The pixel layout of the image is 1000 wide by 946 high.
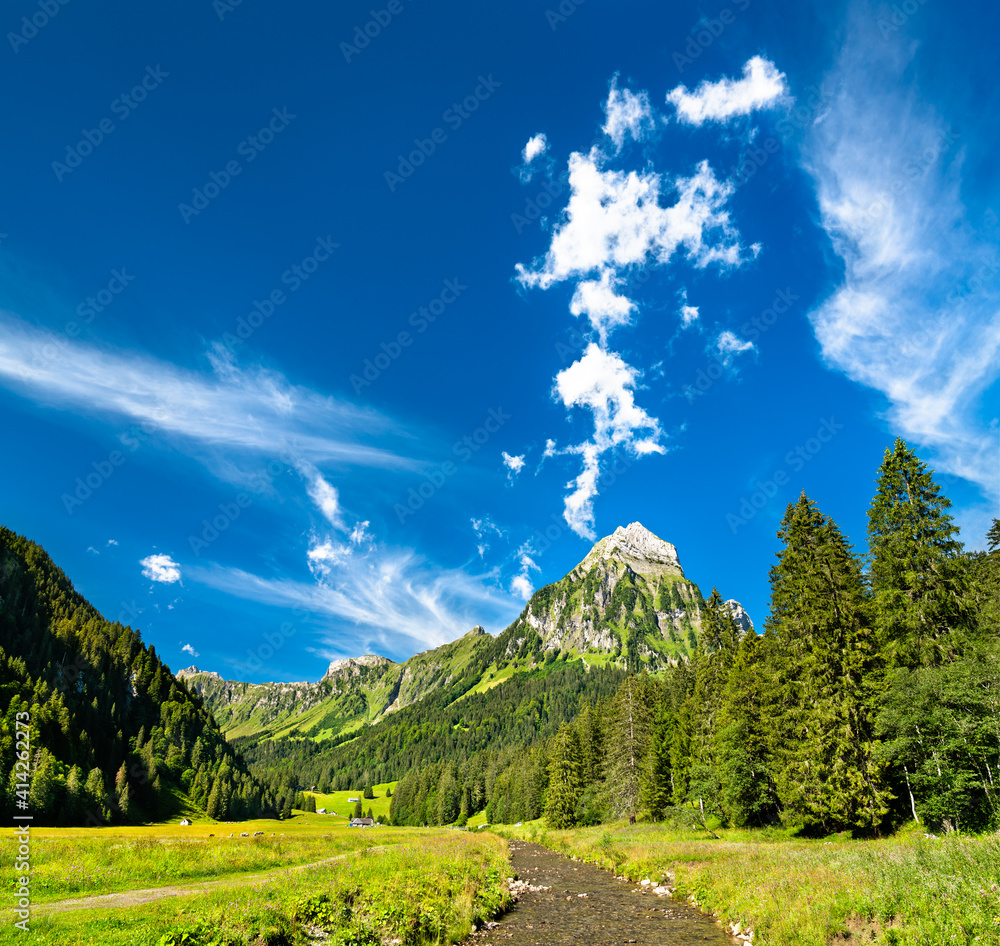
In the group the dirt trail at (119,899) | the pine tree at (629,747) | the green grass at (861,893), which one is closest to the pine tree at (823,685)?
the green grass at (861,893)

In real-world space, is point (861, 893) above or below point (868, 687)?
below

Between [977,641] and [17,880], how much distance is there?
47767 mm

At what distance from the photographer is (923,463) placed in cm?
3266

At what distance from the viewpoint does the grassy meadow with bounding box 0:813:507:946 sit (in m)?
13.5

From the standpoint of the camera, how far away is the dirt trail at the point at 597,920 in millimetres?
17484

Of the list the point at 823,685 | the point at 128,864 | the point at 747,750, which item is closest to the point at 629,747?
the point at 747,750

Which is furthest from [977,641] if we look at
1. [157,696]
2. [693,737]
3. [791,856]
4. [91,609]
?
[91,609]

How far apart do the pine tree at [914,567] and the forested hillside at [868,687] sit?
83 millimetres

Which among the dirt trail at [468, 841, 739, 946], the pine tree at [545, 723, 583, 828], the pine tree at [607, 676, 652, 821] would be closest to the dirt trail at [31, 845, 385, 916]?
the dirt trail at [468, 841, 739, 946]

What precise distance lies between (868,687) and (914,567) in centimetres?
821

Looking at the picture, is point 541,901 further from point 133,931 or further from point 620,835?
point 620,835

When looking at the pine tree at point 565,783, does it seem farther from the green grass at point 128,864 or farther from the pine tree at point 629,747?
the green grass at point 128,864

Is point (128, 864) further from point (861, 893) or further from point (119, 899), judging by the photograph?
point (861, 893)

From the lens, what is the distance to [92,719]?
362 feet
